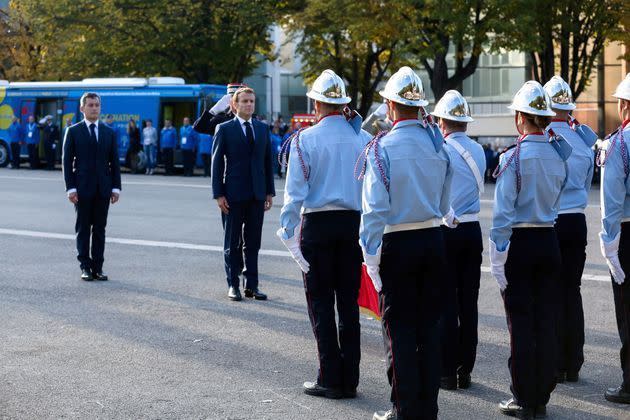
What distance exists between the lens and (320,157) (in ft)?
23.4

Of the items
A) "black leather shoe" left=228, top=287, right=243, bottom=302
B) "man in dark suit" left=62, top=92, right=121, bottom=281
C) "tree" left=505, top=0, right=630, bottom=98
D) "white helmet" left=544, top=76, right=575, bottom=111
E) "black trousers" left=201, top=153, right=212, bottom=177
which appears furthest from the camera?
"black trousers" left=201, top=153, right=212, bottom=177

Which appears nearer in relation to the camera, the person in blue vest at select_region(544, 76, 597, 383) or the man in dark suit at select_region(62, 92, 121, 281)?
the person in blue vest at select_region(544, 76, 597, 383)

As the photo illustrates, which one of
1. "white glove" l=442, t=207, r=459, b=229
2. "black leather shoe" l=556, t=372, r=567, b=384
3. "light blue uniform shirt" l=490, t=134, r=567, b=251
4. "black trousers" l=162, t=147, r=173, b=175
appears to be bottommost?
"black leather shoe" l=556, t=372, r=567, b=384

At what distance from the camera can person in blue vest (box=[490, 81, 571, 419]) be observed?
21.4ft

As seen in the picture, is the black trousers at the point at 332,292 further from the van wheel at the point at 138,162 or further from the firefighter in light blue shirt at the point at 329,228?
the van wheel at the point at 138,162

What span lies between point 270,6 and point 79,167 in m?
30.4

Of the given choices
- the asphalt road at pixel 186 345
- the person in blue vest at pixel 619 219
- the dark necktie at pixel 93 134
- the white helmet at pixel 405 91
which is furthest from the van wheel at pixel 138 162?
the white helmet at pixel 405 91

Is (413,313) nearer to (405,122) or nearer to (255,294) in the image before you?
(405,122)

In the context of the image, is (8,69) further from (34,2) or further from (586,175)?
(586,175)

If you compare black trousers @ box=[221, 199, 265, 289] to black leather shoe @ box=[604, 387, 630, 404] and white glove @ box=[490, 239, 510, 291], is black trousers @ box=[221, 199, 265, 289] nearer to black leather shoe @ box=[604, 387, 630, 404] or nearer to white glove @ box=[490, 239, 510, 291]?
white glove @ box=[490, 239, 510, 291]

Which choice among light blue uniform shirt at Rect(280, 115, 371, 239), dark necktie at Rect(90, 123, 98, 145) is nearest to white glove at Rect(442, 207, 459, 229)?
light blue uniform shirt at Rect(280, 115, 371, 239)

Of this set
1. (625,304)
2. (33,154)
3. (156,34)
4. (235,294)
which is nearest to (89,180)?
(235,294)

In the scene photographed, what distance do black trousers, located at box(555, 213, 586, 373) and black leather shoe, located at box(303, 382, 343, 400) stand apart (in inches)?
61.8

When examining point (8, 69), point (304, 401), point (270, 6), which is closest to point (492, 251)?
point (304, 401)
